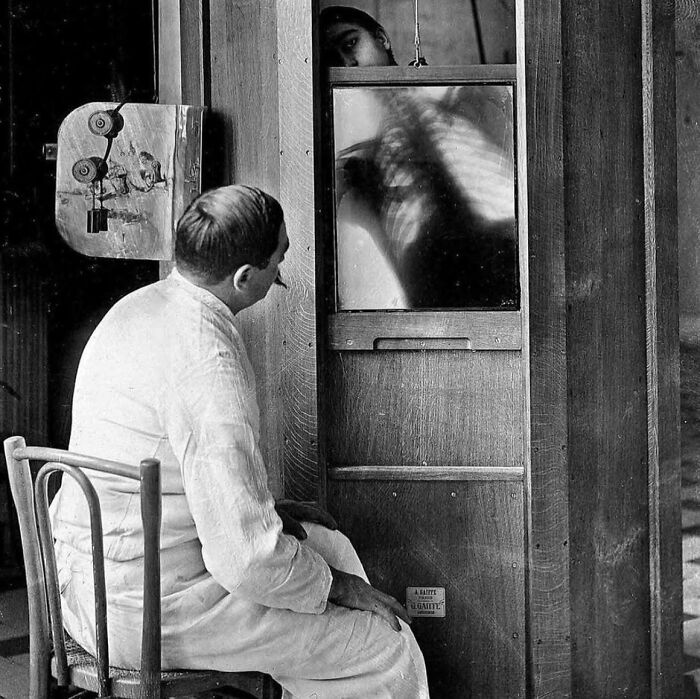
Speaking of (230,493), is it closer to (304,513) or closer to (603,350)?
(304,513)

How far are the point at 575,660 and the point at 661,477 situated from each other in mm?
490

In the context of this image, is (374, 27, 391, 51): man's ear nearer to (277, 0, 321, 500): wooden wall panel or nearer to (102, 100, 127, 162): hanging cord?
(277, 0, 321, 500): wooden wall panel

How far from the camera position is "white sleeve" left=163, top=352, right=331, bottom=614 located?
4.81 ft

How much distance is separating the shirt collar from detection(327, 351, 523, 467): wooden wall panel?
458mm

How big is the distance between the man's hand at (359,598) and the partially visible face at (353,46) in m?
1.21

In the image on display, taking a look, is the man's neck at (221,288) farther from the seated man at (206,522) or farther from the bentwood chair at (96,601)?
the bentwood chair at (96,601)

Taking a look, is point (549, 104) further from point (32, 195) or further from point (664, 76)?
point (32, 195)

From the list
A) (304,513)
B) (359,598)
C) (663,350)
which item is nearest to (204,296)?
(304,513)

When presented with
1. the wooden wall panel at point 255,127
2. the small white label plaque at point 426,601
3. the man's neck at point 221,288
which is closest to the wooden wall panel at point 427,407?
the wooden wall panel at point 255,127

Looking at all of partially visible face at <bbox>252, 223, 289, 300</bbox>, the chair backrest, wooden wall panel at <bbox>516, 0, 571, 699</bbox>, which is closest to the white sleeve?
the chair backrest

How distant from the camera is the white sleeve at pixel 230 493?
4.81ft

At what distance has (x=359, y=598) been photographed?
1629 millimetres

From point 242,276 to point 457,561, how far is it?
90cm

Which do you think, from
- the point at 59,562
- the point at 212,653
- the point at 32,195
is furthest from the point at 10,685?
the point at 32,195
